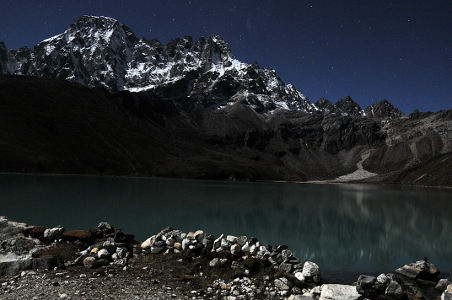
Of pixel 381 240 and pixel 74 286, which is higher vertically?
pixel 74 286

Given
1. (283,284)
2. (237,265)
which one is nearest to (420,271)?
(283,284)

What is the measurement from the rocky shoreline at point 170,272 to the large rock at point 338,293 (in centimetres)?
4

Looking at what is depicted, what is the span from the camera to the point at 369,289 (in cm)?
1324

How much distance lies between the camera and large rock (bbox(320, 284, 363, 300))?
11.8 meters

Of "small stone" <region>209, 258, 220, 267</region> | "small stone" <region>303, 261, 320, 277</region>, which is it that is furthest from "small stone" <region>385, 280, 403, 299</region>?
"small stone" <region>209, 258, 220, 267</region>

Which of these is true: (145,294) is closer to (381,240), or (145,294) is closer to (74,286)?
(74,286)

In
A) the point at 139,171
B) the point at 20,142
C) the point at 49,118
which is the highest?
the point at 49,118

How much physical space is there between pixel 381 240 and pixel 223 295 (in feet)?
80.4

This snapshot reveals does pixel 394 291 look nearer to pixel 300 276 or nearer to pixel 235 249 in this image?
pixel 300 276

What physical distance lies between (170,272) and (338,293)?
7.38 metres

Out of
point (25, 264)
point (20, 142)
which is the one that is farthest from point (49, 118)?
point (25, 264)

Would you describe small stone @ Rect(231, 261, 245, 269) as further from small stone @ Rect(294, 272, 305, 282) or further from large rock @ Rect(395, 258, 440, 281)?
large rock @ Rect(395, 258, 440, 281)

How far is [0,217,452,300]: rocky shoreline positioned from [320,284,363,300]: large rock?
0.13 ft

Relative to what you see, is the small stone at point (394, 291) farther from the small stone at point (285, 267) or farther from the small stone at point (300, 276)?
the small stone at point (285, 267)
